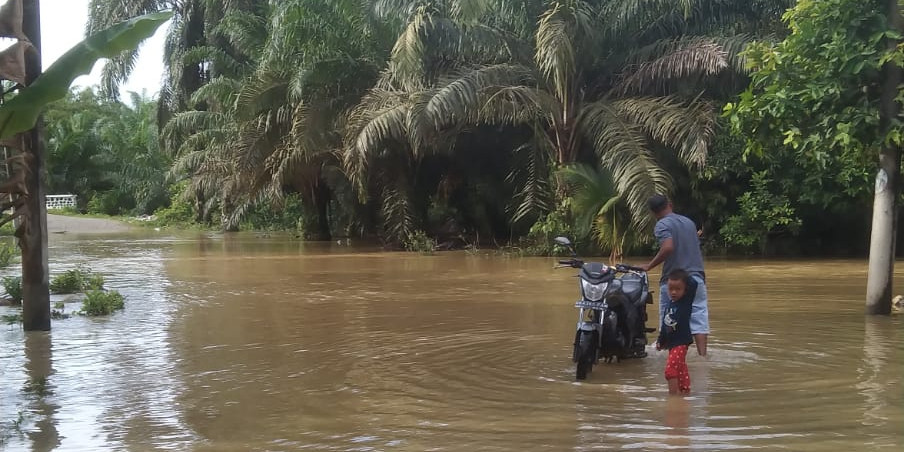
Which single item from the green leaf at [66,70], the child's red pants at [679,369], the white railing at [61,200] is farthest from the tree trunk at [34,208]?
the white railing at [61,200]

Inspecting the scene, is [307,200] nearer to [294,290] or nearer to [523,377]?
[294,290]

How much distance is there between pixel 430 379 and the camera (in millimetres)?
6609

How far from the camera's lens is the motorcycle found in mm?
6383

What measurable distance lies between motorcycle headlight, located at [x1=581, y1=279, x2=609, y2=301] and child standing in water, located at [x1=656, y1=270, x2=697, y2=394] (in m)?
0.48

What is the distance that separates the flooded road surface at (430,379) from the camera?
5.07 meters

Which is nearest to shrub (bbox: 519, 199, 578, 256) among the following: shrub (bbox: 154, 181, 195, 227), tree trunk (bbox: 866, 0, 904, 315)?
tree trunk (bbox: 866, 0, 904, 315)

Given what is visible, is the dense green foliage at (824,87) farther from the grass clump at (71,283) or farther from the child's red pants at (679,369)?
the grass clump at (71,283)

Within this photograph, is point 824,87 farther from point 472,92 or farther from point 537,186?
point 537,186

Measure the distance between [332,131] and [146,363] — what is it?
48.7 ft

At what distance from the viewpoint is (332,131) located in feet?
71.8

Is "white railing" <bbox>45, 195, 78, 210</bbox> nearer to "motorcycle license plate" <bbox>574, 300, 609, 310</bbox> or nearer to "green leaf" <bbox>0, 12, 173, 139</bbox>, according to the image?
"green leaf" <bbox>0, 12, 173, 139</bbox>

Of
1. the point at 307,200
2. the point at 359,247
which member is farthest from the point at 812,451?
the point at 307,200

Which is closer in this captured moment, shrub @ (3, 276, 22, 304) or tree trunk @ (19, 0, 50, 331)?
tree trunk @ (19, 0, 50, 331)

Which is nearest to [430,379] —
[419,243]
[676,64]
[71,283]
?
[71,283]
